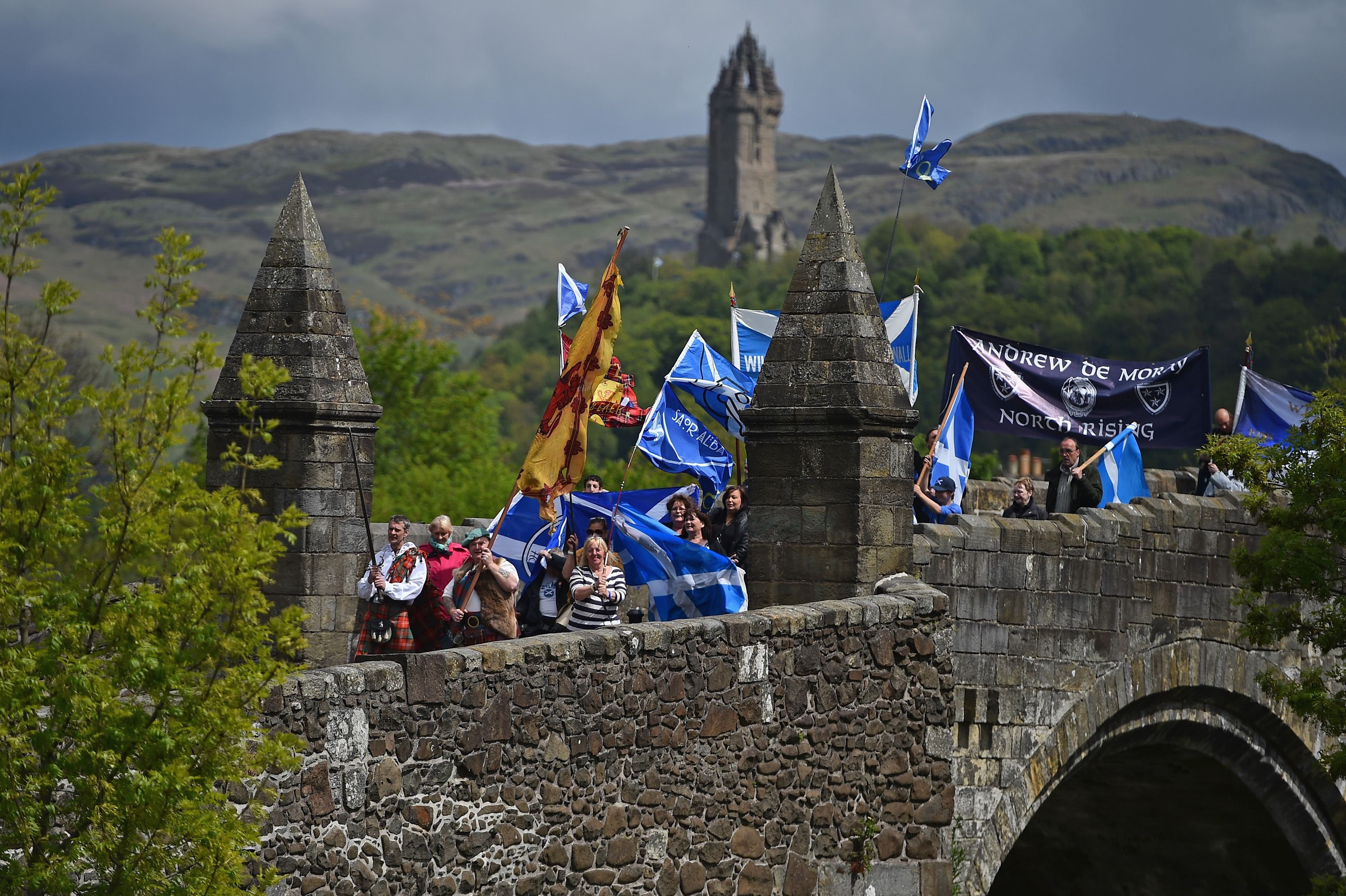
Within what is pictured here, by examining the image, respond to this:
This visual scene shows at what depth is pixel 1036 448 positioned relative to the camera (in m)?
89.4

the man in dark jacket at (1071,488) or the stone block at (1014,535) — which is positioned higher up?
the man in dark jacket at (1071,488)

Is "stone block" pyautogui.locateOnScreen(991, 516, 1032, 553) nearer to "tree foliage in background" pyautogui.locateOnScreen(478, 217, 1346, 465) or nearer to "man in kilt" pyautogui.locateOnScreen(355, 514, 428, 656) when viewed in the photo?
"man in kilt" pyautogui.locateOnScreen(355, 514, 428, 656)

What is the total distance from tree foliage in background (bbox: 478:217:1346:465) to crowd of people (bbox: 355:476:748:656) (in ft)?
253

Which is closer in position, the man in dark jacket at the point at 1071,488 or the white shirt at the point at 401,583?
the white shirt at the point at 401,583

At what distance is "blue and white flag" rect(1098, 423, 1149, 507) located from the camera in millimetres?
15469

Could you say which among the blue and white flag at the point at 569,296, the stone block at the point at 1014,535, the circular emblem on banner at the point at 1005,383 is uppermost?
the blue and white flag at the point at 569,296

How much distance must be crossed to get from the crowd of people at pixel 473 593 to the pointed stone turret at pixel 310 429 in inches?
13.1

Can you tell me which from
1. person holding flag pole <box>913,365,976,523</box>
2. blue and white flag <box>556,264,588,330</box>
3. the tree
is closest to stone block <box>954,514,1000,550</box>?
person holding flag pole <box>913,365,976,523</box>

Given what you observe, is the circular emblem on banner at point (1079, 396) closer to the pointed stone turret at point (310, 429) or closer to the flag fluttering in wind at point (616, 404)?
the flag fluttering in wind at point (616, 404)

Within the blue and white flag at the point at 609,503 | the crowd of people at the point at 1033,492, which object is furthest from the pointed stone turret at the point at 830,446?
the crowd of people at the point at 1033,492

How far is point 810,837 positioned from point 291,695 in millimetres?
4075

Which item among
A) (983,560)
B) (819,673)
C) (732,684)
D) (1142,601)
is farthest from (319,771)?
(1142,601)

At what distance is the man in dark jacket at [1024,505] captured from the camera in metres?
13.8

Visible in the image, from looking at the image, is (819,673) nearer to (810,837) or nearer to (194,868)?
(810,837)
